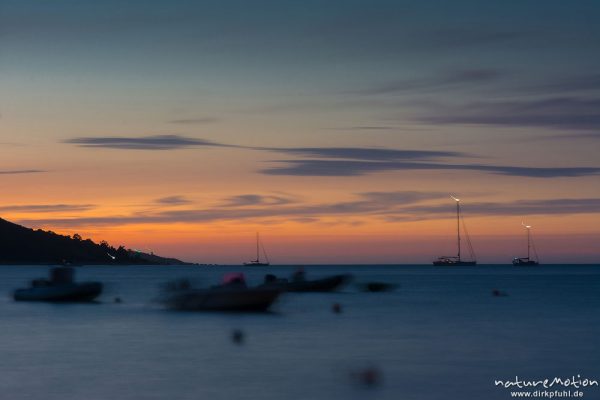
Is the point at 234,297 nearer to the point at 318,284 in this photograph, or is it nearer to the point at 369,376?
the point at 369,376

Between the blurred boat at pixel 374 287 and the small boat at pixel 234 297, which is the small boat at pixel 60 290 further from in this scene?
the blurred boat at pixel 374 287

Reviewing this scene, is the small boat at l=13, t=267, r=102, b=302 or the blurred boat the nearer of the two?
the small boat at l=13, t=267, r=102, b=302

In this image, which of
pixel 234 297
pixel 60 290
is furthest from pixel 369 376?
pixel 60 290

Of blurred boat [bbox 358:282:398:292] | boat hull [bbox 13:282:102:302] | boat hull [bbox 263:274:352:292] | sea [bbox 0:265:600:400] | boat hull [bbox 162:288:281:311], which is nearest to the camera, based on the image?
sea [bbox 0:265:600:400]

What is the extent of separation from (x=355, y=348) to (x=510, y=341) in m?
10.5

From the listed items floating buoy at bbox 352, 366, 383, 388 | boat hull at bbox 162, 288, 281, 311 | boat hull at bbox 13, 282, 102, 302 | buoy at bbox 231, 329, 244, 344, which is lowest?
floating buoy at bbox 352, 366, 383, 388

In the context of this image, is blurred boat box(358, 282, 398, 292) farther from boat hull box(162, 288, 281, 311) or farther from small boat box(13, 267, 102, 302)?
boat hull box(162, 288, 281, 311)

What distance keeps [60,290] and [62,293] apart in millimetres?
378

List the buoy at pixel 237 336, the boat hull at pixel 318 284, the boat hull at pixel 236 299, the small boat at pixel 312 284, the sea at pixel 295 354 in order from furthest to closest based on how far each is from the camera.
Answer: the boat hull at pixel 318 284
the small boat at pixel 312 284
the boat hull at pixel 236 299
the buoy at pixel 237 336
the sea at pixel 295 354

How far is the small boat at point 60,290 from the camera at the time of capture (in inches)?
3671

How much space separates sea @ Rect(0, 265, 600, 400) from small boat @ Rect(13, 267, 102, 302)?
4519 millimetres

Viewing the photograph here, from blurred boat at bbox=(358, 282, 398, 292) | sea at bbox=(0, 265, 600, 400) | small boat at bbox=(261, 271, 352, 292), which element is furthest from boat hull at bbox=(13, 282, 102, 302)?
blurred boat at bbox=(358, 282, 398, 292)

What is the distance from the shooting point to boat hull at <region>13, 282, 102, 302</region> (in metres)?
93.2

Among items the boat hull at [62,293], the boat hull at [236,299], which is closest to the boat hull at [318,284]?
the boat hull at [62,293]
